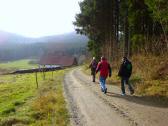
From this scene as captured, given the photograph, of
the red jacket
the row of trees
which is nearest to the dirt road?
the red jacket

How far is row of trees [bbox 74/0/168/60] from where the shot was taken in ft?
86.7

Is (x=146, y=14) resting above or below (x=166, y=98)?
above

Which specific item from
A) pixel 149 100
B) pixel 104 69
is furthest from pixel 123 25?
pixel 149 100

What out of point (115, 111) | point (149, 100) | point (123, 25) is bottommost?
point (115, 111)

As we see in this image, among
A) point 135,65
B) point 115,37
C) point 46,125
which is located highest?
point 115,37

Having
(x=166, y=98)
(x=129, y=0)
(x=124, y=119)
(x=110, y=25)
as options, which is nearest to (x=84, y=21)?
(x=110, y=25)

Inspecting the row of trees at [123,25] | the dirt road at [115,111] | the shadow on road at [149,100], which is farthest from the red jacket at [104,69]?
the row of trees at [123,25]

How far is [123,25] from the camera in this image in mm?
49031

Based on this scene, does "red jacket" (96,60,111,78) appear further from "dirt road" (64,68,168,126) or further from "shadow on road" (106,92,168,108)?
"shadow on road" (106,92,168,108)

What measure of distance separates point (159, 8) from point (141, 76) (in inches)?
181

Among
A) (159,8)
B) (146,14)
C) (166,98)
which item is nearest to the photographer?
(166,98)

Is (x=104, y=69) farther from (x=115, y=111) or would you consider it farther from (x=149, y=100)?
(x=115, y=111)

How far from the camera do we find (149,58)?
26047 millimetres

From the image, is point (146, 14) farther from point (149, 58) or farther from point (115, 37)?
point (115, 37)
